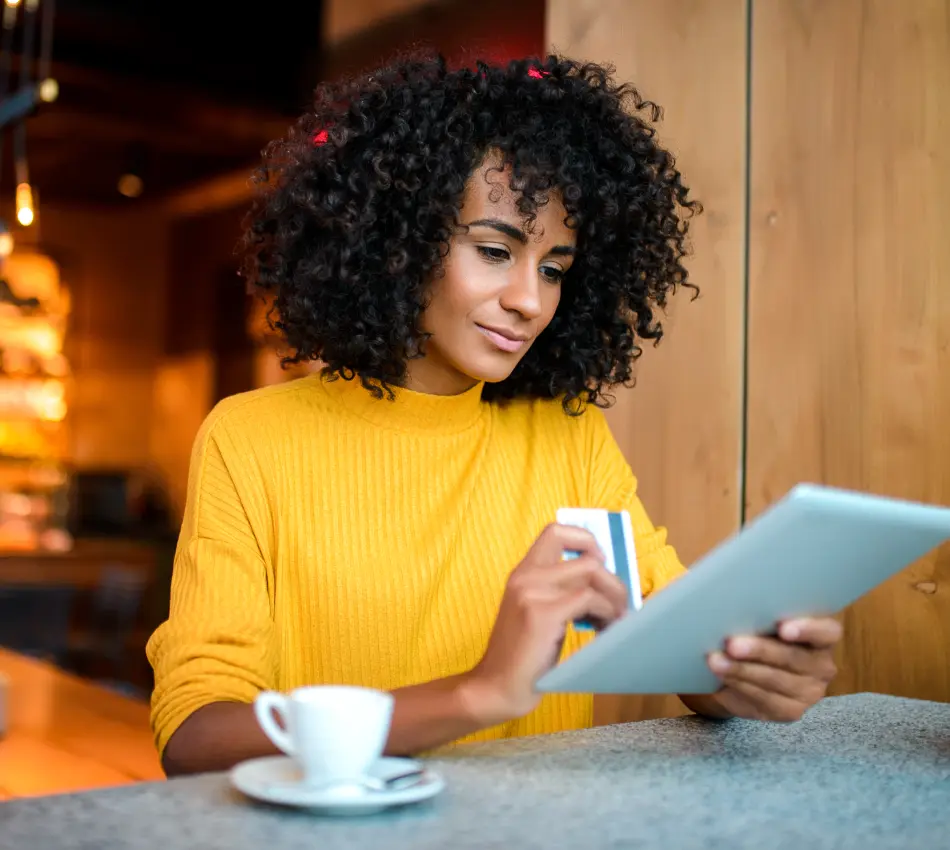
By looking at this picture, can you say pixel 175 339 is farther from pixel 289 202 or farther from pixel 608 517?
pixel 608 517

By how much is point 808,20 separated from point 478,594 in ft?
3.72

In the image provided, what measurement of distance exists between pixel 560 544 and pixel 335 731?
0.95 feet

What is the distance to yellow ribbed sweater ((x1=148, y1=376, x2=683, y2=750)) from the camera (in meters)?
1.37

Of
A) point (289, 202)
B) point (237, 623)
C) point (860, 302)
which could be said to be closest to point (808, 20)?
point (860, 302)

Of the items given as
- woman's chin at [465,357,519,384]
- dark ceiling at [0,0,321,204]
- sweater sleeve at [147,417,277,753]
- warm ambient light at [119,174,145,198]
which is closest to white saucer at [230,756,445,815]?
sweater sleeve at [147,417,277,753]

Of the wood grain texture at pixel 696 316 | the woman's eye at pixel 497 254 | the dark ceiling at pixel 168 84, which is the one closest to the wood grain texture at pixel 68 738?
the wood grain texture at pixel 696 316

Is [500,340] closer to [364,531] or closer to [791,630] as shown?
[364,531]

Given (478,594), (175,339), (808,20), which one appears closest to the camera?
(478,594)

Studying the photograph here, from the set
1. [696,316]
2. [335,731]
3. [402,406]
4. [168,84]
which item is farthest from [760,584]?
[168,84]

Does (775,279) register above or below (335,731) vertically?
above

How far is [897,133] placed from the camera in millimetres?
1804

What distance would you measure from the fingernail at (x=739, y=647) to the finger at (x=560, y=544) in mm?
136

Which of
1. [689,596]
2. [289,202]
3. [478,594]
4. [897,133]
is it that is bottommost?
[478,594]

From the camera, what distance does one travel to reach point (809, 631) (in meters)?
1.03
